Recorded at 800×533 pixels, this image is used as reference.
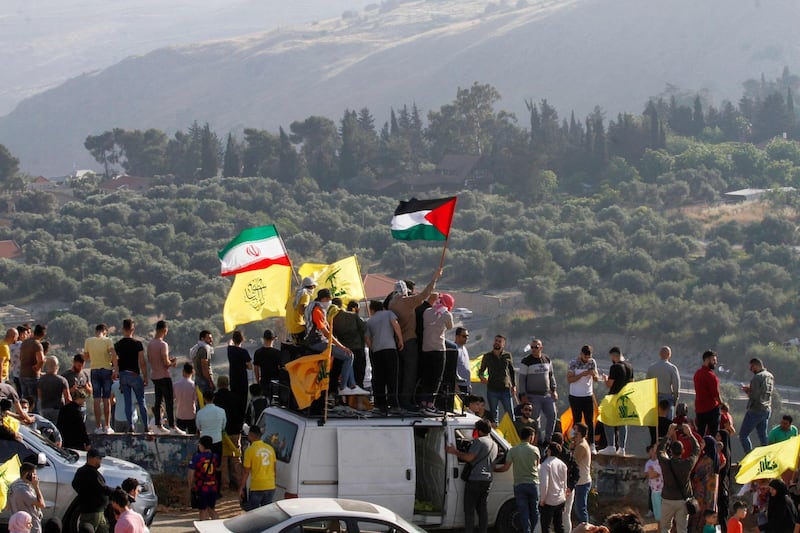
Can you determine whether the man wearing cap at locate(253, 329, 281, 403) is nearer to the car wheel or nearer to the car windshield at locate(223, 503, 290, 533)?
the car wheel

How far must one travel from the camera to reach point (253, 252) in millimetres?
16359

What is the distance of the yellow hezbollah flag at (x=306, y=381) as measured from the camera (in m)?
12.2

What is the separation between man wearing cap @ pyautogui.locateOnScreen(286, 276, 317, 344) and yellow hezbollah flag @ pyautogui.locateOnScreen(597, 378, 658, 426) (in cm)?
368

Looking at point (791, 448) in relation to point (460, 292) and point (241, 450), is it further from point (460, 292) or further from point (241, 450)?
point (460, 292)

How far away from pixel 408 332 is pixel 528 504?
6.99 feet

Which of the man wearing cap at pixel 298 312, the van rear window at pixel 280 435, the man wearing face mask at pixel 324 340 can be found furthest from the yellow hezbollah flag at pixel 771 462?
the man wearing cap at pixel 298 312

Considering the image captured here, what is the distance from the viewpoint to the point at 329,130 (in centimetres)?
14800

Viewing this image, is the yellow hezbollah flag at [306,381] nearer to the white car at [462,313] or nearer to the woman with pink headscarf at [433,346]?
the woman with pink headscarf at [433,346]

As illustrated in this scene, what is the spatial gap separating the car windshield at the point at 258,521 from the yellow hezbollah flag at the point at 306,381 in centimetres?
207

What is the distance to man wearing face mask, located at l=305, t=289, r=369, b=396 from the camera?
513 inches

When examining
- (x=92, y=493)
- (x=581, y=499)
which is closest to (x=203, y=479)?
(x=92, y=493)

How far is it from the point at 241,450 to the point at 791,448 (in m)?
6.03

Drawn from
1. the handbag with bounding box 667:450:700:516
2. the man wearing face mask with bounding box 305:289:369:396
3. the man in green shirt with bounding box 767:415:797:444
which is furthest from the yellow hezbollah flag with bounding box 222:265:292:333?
the man in green shirt with bounding box 767:415:797:444

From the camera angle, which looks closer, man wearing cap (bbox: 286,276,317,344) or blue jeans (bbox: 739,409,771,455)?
man wearing cap (bbox: 286,276,317,344)
